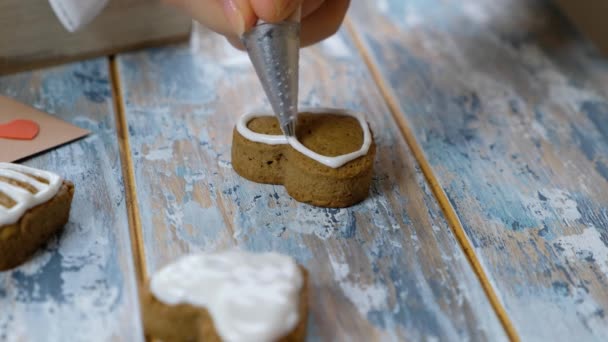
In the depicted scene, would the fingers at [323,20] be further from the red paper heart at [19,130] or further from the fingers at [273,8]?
the red paper heart at [19,130]

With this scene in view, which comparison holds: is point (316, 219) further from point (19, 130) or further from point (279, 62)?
point (19, 130)

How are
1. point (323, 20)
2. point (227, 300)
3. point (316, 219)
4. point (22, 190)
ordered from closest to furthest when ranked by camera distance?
1. point (227, 300)
2. point (22, 190)
3. point (316, 219)
4. point (323, 20)

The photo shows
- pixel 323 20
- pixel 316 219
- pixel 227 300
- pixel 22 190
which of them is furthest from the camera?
pixel 323 20

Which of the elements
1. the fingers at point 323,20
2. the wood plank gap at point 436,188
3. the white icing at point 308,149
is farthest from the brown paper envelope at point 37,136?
the wood plank gap at point 436,188

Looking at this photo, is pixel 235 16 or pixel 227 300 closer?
pixel 227 300

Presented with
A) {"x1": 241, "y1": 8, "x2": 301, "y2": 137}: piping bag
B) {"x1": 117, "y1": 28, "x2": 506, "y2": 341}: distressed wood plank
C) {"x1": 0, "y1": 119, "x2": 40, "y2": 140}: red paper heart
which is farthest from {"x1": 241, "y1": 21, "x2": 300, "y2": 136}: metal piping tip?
{"x1": 0, "y1": 119, "x2": 40, "y2": 140}: red paper heart

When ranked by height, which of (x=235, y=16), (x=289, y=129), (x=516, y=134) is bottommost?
(x=516, y=134)

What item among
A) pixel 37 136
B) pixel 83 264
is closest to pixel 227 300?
pixel 83 264
